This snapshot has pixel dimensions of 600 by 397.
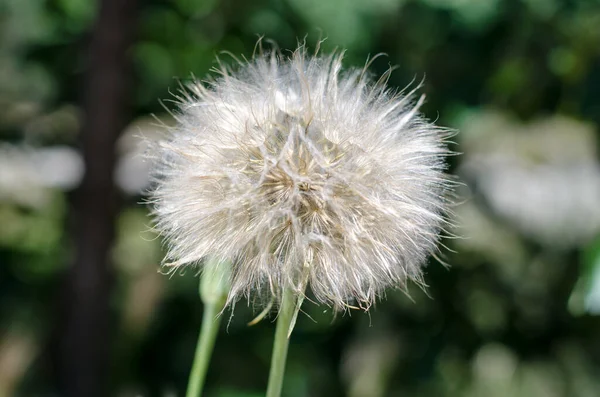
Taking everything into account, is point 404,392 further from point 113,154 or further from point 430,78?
point 113,154

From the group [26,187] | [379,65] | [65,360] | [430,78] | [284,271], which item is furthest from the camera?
[26,187]

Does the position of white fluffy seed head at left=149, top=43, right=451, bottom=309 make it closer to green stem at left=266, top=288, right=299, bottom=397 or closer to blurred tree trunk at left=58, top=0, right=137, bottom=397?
green stem at left=266, top=288, right=299, bottom=397

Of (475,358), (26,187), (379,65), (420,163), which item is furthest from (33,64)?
(420,163)

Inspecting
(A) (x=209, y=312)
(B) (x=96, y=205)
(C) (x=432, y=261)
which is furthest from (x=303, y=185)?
(B) (x=96, y=205)

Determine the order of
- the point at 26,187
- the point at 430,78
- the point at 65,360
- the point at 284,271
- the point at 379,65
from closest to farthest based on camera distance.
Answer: the point at 284,271, the point at 379,65, the point at 430,78, the point at 65,360, the point at 26,187

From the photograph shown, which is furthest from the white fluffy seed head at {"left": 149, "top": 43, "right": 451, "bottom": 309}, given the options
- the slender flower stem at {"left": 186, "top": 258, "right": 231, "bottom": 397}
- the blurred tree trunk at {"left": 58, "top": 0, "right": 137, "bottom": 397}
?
the blurred tree trunk at {"left": 58, "top": 0, "right": 137, "bottom": 397}

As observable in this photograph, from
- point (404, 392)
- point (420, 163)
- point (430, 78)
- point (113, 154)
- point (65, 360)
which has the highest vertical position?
point (430, 78)

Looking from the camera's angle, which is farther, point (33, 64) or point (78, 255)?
point (33, 64)
